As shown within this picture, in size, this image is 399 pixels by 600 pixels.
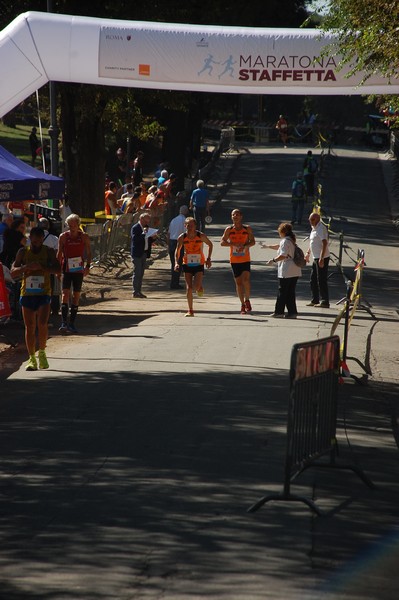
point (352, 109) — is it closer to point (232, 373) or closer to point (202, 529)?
point (232, 373)

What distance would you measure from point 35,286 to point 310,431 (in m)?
6.01

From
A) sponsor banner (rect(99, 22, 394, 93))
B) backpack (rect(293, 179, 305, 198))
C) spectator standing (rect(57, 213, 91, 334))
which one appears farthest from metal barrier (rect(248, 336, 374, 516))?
backpack (rect(293, 179, 305, 198))

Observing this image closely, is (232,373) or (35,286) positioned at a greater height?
Answer: (35,286)

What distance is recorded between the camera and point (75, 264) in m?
18.6

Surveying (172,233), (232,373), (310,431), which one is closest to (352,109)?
(172,233)

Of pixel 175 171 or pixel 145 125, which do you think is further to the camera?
pixel 175 171

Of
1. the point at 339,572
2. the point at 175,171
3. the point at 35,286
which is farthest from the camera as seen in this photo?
the point at 175,171

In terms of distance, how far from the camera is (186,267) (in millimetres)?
20875

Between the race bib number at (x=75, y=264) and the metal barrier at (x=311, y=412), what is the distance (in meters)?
9.52

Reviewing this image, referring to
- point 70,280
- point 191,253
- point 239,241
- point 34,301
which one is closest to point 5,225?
point 70,280

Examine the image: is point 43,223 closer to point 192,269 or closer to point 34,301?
point 192,269

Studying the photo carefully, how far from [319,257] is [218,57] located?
6221 millimetres

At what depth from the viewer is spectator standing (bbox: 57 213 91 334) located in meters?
18.4

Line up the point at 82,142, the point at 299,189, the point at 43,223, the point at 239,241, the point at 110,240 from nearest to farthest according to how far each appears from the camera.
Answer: the point at 43,223, the point at 239,241, the point at 110,240, the point at 82,142, the point at 299,189
